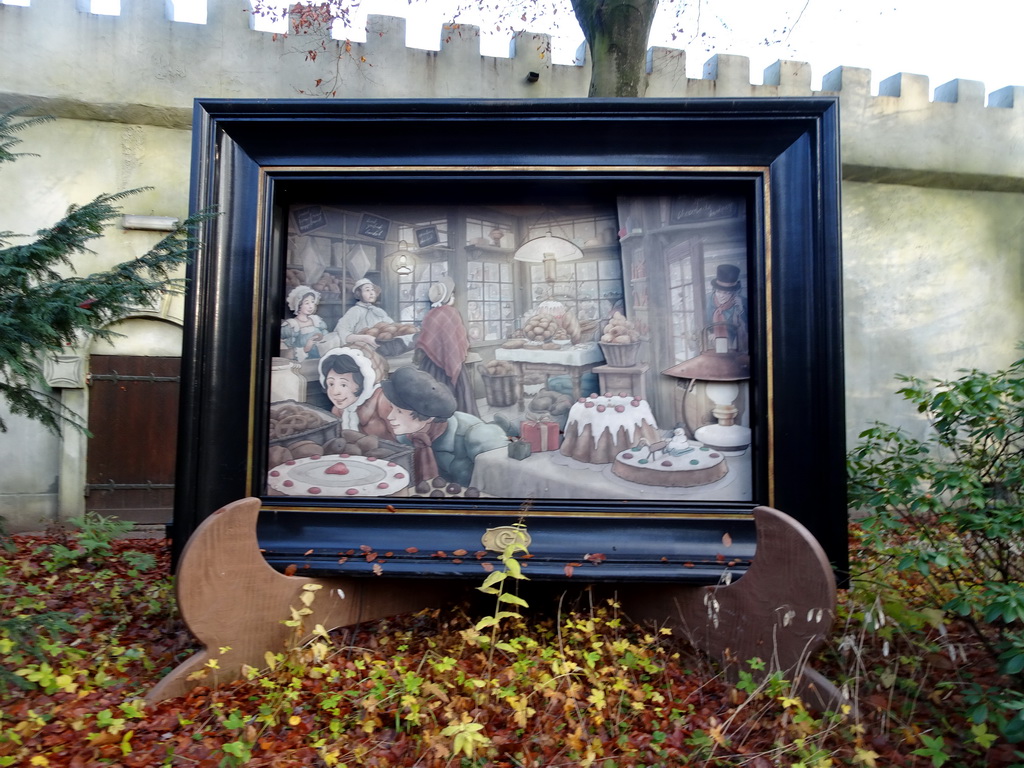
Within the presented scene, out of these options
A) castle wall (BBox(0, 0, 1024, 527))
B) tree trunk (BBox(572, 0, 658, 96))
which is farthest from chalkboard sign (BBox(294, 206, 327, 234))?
castle wall (BBox(0, 0, 1024, 527))

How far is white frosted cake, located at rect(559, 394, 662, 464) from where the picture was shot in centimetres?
444

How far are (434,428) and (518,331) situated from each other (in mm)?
816

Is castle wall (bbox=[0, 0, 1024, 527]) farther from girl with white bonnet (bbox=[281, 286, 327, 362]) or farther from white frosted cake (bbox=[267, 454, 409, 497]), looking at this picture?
white frosted cake (bbox=[267, 454, 409, 497])

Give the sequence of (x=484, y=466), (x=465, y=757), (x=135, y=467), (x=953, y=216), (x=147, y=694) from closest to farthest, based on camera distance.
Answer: (x=465, y=757)
(x=147, y=694)
(x=484, y=466)
(x=135, y=467)
(x=953, y=216)

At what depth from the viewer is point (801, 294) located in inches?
165

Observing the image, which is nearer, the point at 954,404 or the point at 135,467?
the point at 954,404

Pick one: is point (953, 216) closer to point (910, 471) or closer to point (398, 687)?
point (910, 471)

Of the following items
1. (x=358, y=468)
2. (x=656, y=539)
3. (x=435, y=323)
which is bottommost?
(x=656, y=539)

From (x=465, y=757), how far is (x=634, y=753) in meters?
0.77

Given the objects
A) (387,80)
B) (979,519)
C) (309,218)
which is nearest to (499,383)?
(309,218)

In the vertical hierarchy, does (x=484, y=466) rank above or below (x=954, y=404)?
A: below

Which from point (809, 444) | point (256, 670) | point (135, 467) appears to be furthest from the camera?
point (135, 467)

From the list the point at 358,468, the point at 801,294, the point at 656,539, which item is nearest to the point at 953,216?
the point at 801,294

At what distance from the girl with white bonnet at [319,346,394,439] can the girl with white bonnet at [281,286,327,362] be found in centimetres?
13
